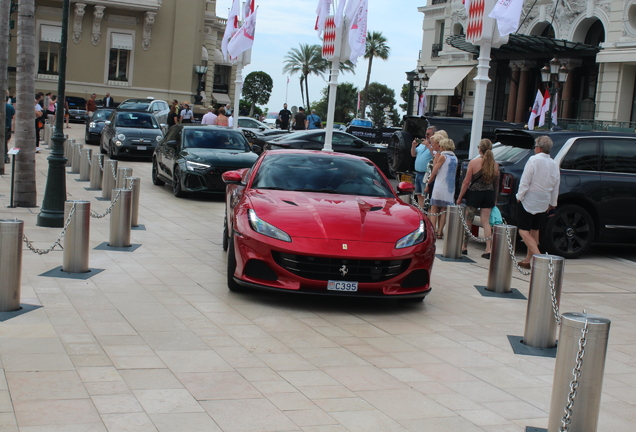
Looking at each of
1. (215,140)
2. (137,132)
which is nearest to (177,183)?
(215,140)

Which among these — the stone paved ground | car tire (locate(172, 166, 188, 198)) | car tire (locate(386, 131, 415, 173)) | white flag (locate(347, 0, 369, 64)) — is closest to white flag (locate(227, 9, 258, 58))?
white flag (locate(347, 0, 369, 64))

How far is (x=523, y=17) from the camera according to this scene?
1578 inches

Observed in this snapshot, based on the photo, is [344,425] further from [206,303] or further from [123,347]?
[206,303]

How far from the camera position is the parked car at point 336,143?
2220 centimetres

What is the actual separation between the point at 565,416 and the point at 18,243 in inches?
178

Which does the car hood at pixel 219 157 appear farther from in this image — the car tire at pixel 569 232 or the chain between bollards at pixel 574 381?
the chain between bollards at pixel 574 381

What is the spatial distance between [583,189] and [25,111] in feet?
30.0

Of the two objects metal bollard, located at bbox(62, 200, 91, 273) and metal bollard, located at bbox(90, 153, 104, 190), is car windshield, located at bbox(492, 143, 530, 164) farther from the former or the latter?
metal bollard, located at bbox(90, 153, 104, 190)

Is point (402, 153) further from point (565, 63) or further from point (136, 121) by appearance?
point (565, 63)

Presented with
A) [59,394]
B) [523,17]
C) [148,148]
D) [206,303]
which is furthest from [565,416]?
[523,17]

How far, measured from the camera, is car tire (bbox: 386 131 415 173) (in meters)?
16.0

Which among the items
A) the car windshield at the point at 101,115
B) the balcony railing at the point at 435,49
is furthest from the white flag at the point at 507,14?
the balcony railing at the point at 435,49

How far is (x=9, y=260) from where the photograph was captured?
634 centimetres

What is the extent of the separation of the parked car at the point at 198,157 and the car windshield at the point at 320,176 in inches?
272
